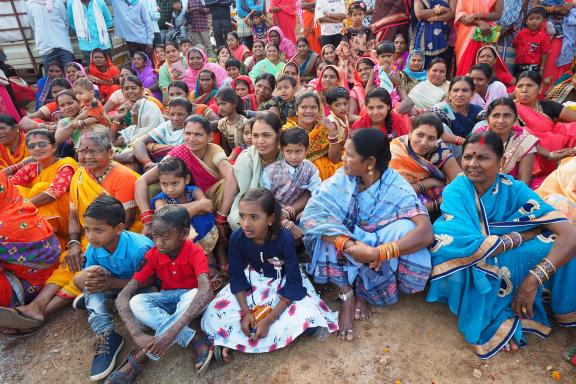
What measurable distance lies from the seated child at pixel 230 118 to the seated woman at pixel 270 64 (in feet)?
9.04

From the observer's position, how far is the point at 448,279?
8.84ft

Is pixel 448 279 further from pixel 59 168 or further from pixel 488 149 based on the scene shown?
pixel 59 168

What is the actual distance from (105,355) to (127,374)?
0.88 ft

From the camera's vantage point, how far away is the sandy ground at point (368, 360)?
7.89 feet

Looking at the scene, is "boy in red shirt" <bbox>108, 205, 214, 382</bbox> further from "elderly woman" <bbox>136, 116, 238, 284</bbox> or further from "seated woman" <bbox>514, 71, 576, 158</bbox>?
"seated woman" <bbox>514, 71, 576, 158</bbox>

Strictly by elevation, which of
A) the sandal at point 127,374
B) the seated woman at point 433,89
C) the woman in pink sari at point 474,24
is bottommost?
the sandal at point 127,374

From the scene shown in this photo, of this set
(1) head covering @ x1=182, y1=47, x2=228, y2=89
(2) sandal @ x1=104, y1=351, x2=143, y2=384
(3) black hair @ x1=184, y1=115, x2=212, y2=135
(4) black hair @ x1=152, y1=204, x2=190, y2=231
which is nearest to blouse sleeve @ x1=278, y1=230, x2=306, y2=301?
(4) black hair @ x1=152, y1=204, x2=190, y2=231

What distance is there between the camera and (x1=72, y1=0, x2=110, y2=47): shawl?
815cm

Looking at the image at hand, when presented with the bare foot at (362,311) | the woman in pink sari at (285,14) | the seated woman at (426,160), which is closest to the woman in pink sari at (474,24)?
the seated woman at (426,160)

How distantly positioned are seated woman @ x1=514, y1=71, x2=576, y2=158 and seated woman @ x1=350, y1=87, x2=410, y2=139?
1.24m

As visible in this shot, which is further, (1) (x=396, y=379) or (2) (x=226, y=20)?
(2) (x=226, y=20)

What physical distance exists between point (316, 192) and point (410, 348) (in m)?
1.30

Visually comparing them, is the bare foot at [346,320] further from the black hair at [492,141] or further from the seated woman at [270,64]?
the seated woman at [270,64]

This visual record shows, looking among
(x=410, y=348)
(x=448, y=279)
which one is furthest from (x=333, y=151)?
(x=410, y=348)
